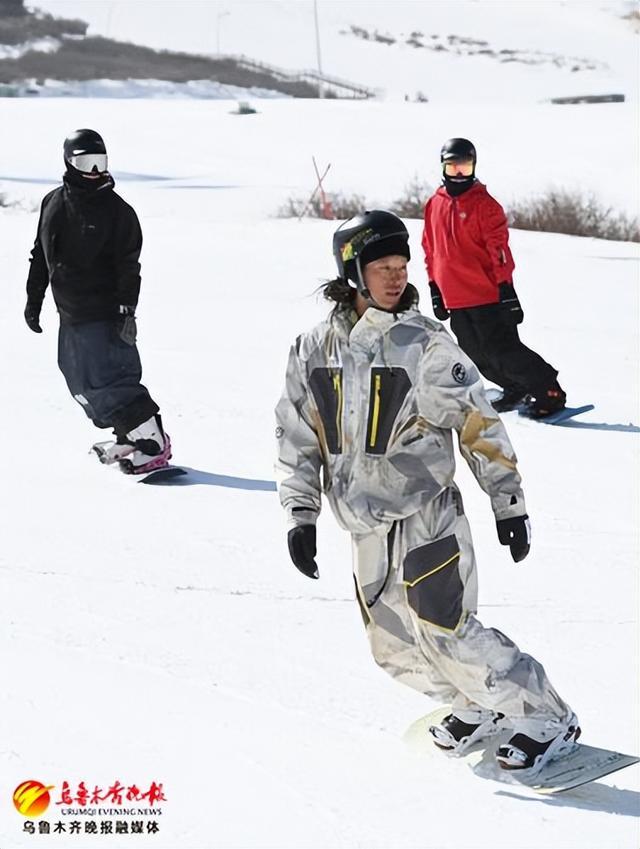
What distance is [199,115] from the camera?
45125mm

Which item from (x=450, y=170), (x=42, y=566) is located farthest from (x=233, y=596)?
(x=450, y=170)

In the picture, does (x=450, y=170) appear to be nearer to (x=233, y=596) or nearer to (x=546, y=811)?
(x=233, y=596)

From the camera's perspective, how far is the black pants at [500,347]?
29.5 feet

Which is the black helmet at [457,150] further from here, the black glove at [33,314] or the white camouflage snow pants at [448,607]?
the white camouflage snow pants at [448,607]

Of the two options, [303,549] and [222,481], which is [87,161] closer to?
[222,481]

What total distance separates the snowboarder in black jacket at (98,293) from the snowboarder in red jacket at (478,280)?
83.6 inches

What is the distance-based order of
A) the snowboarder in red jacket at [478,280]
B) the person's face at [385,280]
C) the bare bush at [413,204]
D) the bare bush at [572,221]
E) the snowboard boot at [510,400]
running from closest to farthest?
the person's face at [385,280]
the snowboarder in red jacket at [478,280]
the snowboard boot at [510,400]
the bare bush at [572,221]
the bare bush at [413,204]

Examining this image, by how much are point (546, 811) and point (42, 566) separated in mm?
2802

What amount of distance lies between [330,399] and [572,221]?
17293 mm

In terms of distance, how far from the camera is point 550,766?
4.12 metres

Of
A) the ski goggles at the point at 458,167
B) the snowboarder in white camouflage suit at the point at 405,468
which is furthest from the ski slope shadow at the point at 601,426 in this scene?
the snowboarder in white camouflage suit at the point at 405,468

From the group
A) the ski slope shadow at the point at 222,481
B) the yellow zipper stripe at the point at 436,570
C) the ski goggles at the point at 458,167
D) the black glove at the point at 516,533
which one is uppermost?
the ski goggles at the point at 458,167

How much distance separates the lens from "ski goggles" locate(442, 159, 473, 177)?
28.1 feet

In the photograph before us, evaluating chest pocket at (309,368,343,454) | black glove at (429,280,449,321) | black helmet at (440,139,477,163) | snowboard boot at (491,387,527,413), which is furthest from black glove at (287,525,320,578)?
snowboard boot at (491,387,527,413)
